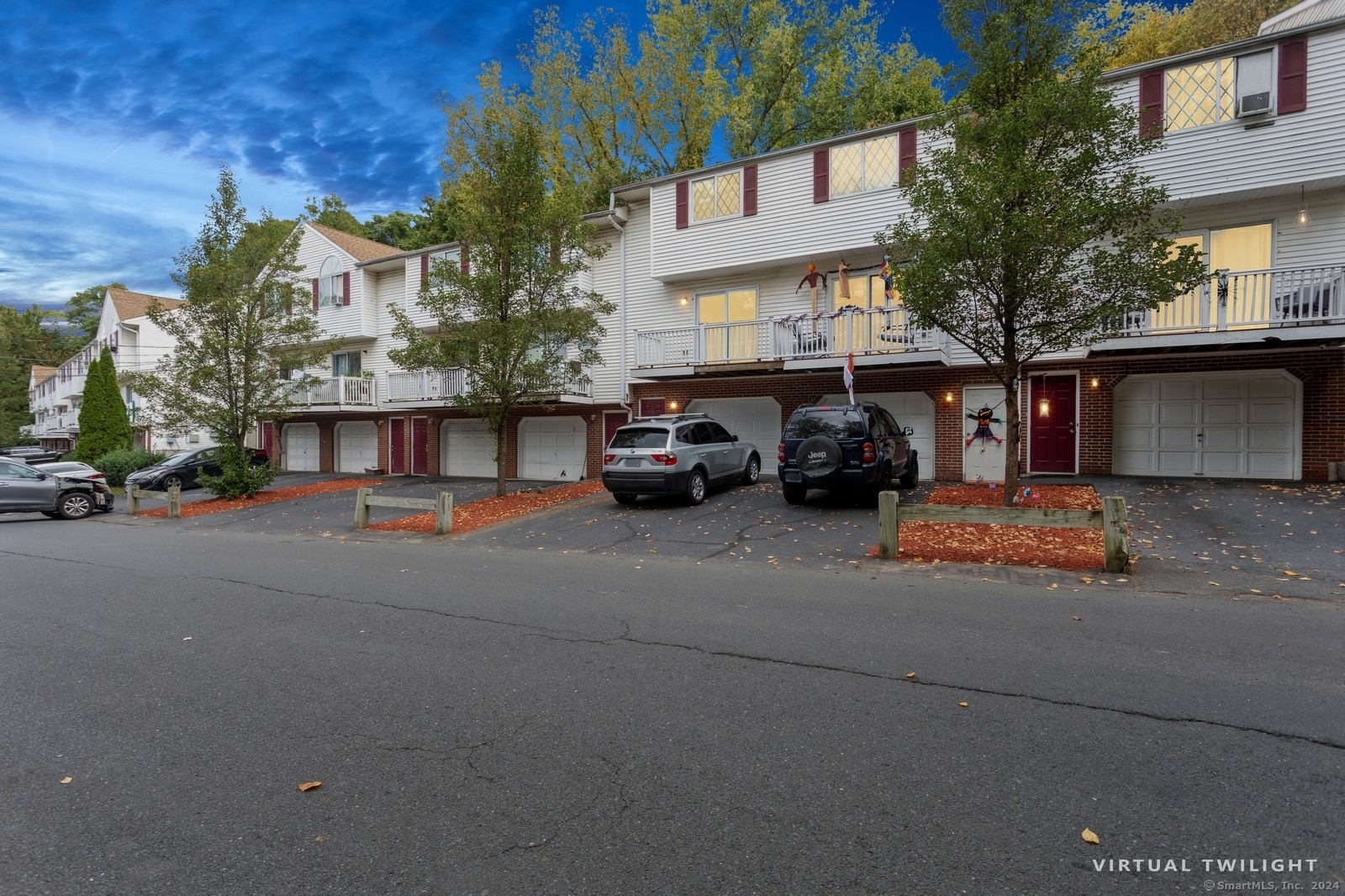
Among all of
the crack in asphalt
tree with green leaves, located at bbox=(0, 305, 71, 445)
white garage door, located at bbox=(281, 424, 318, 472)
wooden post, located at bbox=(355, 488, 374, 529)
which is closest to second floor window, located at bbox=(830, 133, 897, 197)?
wooden post, located at bbox=(355, 488, 374, 529)

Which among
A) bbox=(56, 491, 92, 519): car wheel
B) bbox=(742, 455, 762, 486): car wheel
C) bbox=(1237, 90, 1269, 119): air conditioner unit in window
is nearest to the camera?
bbox=(1237, 90, 1269, 119): air conditioner unit in window

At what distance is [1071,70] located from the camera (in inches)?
419

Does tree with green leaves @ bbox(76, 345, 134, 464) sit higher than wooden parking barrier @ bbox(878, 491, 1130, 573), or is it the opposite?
tree with green leaves @ bbox(76, 345, 134, 464)

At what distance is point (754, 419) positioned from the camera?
18562 mm

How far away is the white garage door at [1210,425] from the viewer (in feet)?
44.4

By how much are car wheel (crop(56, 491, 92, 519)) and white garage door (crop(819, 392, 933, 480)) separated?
64.9 ft

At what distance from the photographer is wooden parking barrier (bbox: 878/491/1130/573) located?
748 centimetres

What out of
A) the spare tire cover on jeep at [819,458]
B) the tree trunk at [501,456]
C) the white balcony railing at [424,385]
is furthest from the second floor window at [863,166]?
the white balcony railing at [424,385]

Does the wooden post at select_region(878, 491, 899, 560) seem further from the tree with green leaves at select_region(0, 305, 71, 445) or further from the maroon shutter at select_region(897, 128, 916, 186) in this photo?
the tree with green leaves at select_region(0, 305, 71, 445)

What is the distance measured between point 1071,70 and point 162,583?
48.5 ft

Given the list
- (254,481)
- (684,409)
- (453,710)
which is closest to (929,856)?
(453,710)

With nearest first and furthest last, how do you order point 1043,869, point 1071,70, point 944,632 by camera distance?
point 1043,869 < point 944,632 < point 1071,70

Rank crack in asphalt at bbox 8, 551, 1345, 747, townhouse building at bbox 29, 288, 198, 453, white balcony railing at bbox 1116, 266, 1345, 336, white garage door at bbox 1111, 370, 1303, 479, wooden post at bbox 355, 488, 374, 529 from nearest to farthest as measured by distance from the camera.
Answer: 1. crack in asphalt at bbox 8, 551, 1345, 747
2. white balcony railing at bbox 1116, 266, 1345, 336
3. white garage door at bbox 1111, 370, 1303, 479
4. wooden post at bbox 355, 488, 374, 529
5. townhouse building at bbox 29, 288, 198, 453

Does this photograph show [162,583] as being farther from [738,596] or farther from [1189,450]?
[1189,450]
